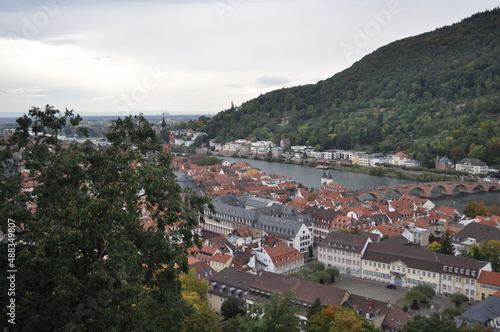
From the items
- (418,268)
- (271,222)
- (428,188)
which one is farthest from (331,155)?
(418,268)

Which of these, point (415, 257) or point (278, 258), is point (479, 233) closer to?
point (415, 257)

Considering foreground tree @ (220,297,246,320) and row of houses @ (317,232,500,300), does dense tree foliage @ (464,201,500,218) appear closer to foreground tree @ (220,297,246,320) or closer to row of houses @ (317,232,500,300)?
row of houses @ (317,232,500,300)

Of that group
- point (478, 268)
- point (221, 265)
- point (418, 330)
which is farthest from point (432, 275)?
point (221, 265)

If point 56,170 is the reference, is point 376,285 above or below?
below

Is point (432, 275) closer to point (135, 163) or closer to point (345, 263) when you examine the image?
point (345, 263)

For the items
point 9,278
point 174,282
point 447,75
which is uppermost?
point 447,75

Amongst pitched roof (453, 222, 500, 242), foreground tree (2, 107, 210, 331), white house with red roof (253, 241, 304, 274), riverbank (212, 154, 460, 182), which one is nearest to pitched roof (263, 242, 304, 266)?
white house with red roof (253, 241, 304, 274)
